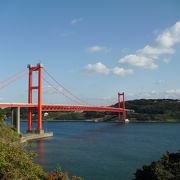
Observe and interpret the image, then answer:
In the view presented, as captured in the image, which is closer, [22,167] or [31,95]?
[22,167]

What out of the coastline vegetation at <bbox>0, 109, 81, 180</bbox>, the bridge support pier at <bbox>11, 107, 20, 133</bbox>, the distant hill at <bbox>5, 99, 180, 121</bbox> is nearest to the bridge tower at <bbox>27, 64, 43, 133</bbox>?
the bridge support pier at <bbox>11, 107, 20, 133</bbox>

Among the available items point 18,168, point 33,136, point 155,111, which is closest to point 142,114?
point 155,111

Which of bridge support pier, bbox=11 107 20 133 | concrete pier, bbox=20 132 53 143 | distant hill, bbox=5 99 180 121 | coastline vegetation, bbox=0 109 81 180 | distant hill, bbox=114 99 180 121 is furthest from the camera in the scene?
distant hill, bbox=5 99 180 121

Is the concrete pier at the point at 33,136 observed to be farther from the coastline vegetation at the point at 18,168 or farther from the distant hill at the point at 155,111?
the distant hill at the point at 155,111

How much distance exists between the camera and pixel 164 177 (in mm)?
12141

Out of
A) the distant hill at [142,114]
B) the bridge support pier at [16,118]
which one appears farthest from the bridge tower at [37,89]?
the distant hill at [142,114]

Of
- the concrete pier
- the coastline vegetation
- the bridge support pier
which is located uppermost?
the bridge support pier

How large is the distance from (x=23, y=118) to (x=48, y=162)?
93720 millimetres

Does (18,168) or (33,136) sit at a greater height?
(18,168)

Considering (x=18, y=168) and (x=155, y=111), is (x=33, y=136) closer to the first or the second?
(x=18, y=168)

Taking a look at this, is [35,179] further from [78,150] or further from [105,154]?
[78,150]

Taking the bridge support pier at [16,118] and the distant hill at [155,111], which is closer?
the bridge support pier at [16,118]

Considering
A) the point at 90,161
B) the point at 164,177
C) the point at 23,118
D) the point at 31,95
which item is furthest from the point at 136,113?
the point at 164,177

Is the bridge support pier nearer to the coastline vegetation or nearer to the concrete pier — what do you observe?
the concrete pier
